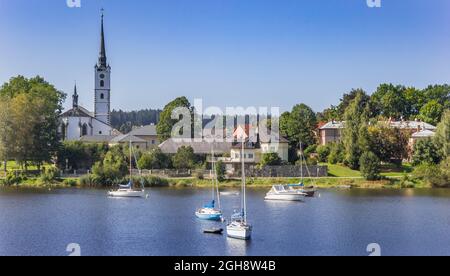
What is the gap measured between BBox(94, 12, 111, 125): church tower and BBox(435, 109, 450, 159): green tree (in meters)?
49.5

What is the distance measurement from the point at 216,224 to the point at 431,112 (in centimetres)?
6477

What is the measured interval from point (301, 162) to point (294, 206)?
67.1 feet

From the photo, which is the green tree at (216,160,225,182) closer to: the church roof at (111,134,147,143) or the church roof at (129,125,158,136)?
the church roof at (111,134,147,143)

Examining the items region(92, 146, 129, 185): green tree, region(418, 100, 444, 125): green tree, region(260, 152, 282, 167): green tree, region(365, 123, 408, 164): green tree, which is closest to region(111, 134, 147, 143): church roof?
region(92, 146, 129, 185): green tree

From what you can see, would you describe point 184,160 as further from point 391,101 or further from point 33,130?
point 391,101

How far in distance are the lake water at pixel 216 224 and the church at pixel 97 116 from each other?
38.0 metres

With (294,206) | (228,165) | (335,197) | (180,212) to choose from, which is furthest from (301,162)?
(180,212)

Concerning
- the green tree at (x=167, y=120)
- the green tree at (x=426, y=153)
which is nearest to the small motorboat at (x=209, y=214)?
the green tree at (x=426, y=153)

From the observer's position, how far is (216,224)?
154 feet

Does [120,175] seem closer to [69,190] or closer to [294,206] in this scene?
[69,190]

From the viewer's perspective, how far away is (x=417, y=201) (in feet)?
195

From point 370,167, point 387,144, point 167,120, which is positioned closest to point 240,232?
point 370,167

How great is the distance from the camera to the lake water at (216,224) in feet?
127

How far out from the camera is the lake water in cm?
3866
